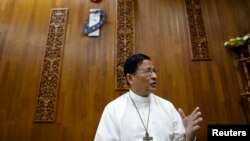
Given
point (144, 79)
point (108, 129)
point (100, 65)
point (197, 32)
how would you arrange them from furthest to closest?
point (197, 32)
point (100, 65)
point (144, 79)
point (108, 129)

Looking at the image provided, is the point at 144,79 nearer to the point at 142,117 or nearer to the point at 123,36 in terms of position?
the point at 142,117

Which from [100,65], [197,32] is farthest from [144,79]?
[197,32]

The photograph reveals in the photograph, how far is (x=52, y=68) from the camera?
295cm

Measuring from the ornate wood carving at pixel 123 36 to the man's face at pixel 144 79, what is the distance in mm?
951

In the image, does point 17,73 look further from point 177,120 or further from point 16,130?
point 177,120

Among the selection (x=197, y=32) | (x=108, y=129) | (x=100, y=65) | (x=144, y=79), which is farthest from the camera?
(x=197, y=32)

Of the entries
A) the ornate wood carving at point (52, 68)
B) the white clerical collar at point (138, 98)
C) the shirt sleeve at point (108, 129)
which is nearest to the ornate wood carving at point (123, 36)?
the ornate wood carving at point (52, 68)

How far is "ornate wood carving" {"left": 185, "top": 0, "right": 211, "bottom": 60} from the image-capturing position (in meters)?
2.89

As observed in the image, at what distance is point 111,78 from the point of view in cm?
284

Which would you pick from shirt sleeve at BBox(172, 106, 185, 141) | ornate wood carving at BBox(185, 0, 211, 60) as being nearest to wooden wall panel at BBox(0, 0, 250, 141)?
ornate wood carving at BBox(185, 0, 211, 60)

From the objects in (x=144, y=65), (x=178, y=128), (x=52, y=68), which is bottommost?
(x=178, y=128)

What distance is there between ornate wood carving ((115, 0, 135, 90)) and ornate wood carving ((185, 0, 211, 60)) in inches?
32.9

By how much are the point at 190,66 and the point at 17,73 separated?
235cm

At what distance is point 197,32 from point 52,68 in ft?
6.85
